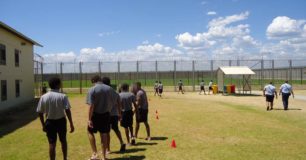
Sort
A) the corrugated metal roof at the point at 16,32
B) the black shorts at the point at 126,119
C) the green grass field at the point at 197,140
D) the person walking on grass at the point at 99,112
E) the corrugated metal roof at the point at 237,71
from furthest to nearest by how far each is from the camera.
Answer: the corrugated metal roof at the point at 237,71 → the corrugated metal roof at the point at 16,32 → the black shorts at the point at 126,119 → the green grass field at the point at 197,140 → the person walking on grass at the point at 99,112

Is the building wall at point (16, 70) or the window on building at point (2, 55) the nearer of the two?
the window on building at point (2, 55)

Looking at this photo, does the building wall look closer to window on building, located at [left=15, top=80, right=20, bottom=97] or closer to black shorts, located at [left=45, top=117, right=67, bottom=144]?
window on building, located at [left=15, top=80, right=20, bottom=97]

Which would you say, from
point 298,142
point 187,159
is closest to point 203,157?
point 187,159

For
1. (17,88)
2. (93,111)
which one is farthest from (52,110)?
(17,88)

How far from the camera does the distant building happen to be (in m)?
21.4

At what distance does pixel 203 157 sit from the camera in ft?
25.7

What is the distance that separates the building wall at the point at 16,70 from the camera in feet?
71.8

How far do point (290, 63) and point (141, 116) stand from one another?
1407 inches

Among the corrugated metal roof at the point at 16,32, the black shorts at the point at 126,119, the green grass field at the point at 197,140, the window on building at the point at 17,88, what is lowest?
the green grass field at the point at 197,140

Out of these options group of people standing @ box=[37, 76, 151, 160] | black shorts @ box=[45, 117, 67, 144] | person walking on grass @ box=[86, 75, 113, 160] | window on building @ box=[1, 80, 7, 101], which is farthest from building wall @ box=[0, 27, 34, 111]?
black shorts @ box=[45, 117, 67, 144]

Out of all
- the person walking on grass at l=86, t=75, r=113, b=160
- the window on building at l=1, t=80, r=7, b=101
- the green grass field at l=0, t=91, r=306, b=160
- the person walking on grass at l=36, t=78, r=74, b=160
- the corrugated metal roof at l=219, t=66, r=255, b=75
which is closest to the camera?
the person walking on grass at l=36, t=78, r=74, b=160

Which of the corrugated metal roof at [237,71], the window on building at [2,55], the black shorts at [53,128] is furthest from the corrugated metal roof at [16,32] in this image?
the corrugated metal roof at [237,71]

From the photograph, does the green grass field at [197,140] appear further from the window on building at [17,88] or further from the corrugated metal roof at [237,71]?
the corrugated metal roof at [237,71]

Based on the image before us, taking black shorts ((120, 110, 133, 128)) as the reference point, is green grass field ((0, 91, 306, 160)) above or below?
below
